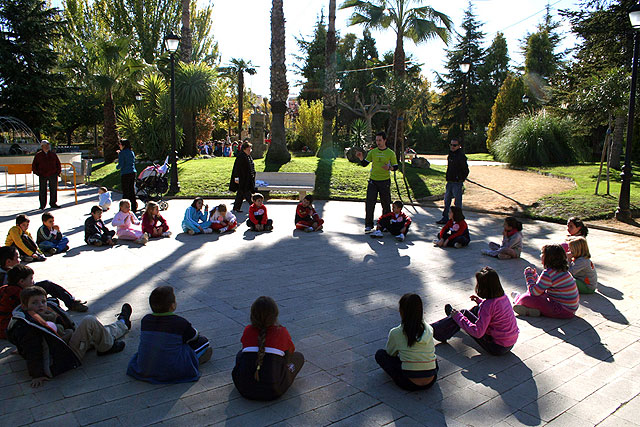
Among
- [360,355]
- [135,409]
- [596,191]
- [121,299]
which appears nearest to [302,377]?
[360,355]

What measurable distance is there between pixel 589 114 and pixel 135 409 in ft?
56.4

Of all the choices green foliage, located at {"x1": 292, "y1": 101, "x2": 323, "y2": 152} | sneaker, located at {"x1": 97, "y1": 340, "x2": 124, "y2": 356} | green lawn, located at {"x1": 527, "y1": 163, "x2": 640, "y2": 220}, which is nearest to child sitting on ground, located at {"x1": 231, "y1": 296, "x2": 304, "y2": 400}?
sneaker, located at {"x1": 97, "y1": 340, "x2": 124, "y2": 356}

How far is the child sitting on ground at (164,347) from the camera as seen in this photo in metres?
3.74

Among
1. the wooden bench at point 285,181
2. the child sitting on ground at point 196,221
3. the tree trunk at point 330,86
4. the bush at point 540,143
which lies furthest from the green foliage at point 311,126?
the child sitting on ground at point 196,221

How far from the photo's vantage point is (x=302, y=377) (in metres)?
3.91

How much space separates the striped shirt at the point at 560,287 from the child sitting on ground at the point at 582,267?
891 mm

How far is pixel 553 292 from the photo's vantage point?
5297 millimetres

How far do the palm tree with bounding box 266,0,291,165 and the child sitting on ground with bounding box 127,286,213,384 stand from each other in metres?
15.7

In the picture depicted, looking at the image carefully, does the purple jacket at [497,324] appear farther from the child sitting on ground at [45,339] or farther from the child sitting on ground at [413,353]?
the child sitting on ground at [45,339]

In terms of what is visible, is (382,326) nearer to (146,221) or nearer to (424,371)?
(424,371)

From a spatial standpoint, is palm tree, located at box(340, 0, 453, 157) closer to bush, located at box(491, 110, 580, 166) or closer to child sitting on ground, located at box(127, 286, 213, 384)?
bush, located at box(491, 110, 580, 166)

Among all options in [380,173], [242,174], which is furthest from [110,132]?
[380,173]

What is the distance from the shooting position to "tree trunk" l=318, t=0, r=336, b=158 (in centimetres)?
2250

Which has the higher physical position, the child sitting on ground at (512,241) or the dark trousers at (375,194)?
the dark trousers at (375,194)
